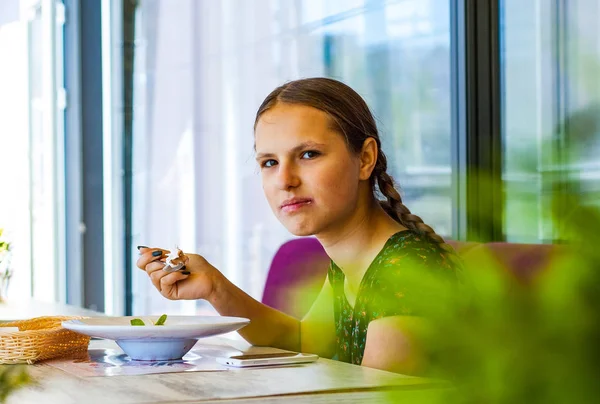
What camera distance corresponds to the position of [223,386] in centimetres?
102

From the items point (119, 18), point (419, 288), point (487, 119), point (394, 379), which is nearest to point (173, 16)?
point (119, 18)

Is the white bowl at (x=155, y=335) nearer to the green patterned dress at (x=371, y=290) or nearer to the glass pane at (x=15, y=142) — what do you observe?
the green patterned dress at (x=371, y=290)

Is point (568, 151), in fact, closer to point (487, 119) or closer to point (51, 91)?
point (487, 119)

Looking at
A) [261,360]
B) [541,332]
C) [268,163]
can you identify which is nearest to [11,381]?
[541,332]

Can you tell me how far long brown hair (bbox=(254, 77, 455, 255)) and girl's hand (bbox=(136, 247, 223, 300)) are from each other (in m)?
0.32

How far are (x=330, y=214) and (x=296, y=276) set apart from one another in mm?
741

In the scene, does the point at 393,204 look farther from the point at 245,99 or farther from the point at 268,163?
the point at 245,99

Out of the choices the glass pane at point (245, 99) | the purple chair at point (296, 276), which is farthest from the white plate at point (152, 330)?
the glass pane at point (245, 99)

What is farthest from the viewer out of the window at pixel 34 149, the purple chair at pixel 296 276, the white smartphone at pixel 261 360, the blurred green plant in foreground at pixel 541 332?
the window at pixel 34 149

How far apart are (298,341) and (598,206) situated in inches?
63.1

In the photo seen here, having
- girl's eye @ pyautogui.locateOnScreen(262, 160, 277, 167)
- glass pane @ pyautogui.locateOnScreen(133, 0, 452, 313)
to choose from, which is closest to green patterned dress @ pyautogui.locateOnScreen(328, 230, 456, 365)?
girl's eye @ pyautogui.locateOnScreen(262, 160, 277, 167)

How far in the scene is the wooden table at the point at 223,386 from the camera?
94 centimetres

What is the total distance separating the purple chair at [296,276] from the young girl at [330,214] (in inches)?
18.1

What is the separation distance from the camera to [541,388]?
0.22 meters
